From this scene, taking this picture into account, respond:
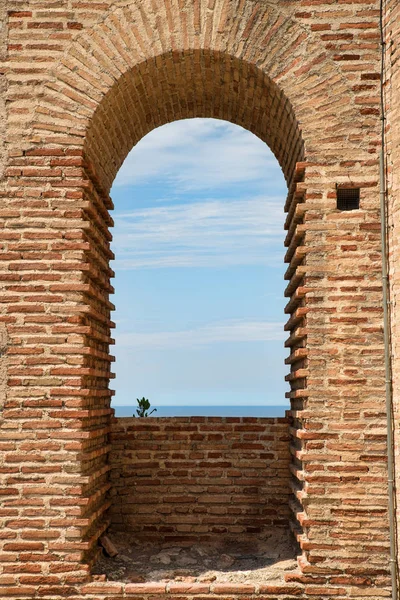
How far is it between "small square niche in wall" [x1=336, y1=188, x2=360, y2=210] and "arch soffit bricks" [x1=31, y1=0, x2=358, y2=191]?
52cm

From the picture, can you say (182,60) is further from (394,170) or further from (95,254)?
(394,170)

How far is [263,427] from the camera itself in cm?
677

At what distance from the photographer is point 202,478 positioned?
672cm

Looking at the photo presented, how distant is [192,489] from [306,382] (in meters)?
1.88

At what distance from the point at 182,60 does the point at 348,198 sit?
72.9 inches

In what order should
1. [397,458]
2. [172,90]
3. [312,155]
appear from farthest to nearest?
[172,90], [312,155], [397,458]

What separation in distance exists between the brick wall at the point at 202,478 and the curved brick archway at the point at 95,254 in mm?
726

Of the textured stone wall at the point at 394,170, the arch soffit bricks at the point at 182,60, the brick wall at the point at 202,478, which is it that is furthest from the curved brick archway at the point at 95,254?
the brick wall at the point at 202,478

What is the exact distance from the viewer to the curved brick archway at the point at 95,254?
17.6ft

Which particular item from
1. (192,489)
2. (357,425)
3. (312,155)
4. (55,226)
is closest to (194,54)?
(312,155)

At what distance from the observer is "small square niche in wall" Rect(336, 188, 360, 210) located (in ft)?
18.5

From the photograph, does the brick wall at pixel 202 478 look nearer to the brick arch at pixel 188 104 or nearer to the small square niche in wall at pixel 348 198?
the small square niche in wall at pixel 348 198

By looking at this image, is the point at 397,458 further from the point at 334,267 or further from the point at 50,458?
the point at 50,458

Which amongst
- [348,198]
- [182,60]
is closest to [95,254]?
[182,60]
